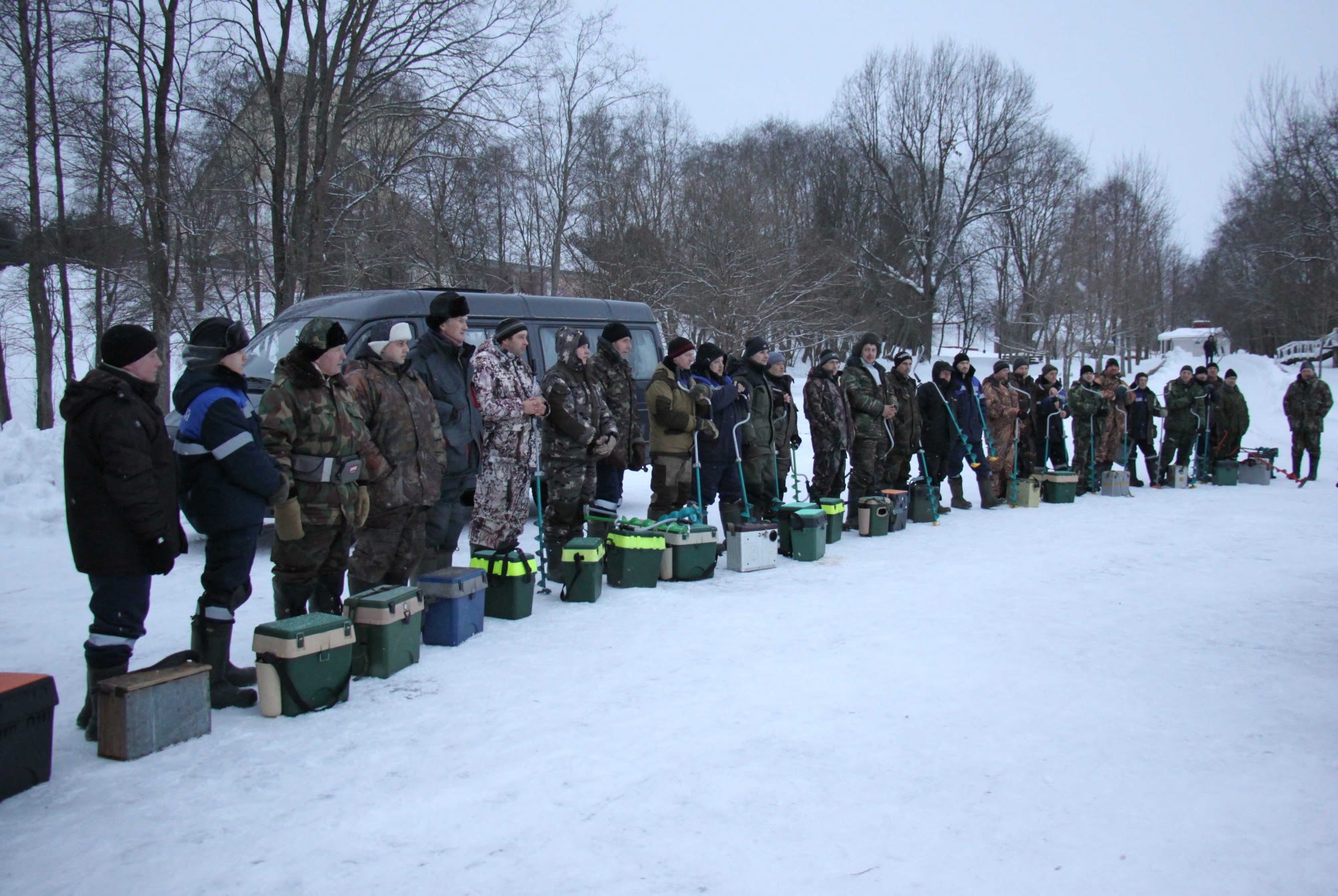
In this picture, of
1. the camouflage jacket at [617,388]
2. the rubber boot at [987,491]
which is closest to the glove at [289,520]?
the camouflage jacket at [617,388]

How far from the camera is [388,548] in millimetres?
5293

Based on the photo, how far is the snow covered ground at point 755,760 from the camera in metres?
2.87

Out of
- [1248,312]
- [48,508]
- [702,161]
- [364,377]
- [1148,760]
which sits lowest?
[1148,760]

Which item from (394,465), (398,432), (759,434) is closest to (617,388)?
(759,434)

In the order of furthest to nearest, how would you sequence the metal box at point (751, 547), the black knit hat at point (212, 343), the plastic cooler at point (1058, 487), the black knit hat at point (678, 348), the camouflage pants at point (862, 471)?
the plastic cooler at point (1058, 487) → the camouflage pants at point (862, 471) → the black knit hat at point (678, 348) → the metal box at point (751, 547) → the black knit hat at point (212, 343)

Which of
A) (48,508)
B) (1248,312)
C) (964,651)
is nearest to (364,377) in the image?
(964,651)

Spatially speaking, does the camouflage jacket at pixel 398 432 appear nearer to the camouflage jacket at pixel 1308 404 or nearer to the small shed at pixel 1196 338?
the camouflage jacket at pixel 1308 404

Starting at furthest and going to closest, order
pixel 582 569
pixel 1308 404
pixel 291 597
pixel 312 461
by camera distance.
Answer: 1. pixel 1308 404
2. pixel 582 569
3. pixel 291 597
4. pixel 312 461

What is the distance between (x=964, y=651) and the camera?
16.9ft

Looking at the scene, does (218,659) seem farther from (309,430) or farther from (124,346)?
(124,346)

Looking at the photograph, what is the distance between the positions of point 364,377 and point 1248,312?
168ft

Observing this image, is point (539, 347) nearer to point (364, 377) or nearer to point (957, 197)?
point (364, 377)

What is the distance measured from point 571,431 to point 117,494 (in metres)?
3.24

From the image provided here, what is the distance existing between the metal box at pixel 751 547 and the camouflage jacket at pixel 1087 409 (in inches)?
285
